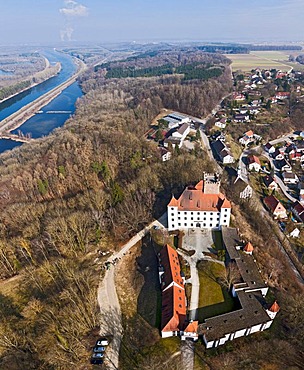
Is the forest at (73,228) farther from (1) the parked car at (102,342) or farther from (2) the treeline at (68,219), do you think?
(1) the parked car at (102,342)

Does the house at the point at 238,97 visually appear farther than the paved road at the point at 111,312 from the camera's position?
Yes

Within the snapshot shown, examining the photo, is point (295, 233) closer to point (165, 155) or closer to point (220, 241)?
point (220, 241)

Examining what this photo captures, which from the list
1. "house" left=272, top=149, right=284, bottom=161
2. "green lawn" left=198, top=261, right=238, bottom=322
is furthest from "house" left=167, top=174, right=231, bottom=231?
"house" left=272, top=149, right=284, bottom=161

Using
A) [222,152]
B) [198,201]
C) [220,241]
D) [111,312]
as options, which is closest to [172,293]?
[111,312]

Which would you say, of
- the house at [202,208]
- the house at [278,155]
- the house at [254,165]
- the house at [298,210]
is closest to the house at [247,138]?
the house at [278,155]

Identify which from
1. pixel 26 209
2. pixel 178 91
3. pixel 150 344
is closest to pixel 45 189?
pixel 26 209

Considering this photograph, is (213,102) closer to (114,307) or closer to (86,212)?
(86,212)
